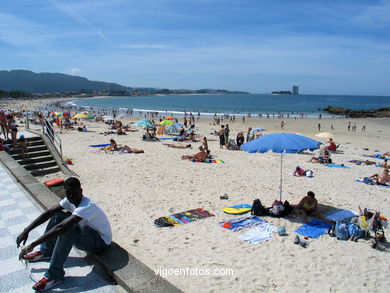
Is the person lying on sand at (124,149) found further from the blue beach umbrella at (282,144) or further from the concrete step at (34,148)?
the blue beach umbrella at (282,144)

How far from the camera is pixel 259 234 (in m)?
5.77

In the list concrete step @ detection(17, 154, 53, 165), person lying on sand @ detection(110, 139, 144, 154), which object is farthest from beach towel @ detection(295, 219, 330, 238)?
person lying on sand @ detection(110, 139, 144, 154)

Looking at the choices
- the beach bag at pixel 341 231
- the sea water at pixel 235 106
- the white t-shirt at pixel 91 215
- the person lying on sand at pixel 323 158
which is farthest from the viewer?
the sea water at pixel 235 106

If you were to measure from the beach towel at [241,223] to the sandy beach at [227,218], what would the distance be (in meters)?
0.15

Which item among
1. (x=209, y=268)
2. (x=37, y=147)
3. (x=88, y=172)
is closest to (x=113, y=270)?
(x=209, y=268)

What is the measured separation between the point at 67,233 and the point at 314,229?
193 inches

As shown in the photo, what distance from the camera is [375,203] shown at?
7863 millimetres

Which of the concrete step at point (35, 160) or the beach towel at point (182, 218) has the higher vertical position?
the concrete step at point (35, 160)

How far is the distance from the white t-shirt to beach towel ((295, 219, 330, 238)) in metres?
4.07

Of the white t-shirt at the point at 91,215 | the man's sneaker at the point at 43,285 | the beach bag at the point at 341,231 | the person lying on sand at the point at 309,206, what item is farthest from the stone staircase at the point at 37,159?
the beach bag at the point at 341,231

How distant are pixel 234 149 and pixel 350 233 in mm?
11160

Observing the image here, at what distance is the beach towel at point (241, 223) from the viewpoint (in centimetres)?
606

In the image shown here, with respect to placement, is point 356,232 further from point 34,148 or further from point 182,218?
point 34,148

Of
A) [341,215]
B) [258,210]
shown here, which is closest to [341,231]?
[341,215]
